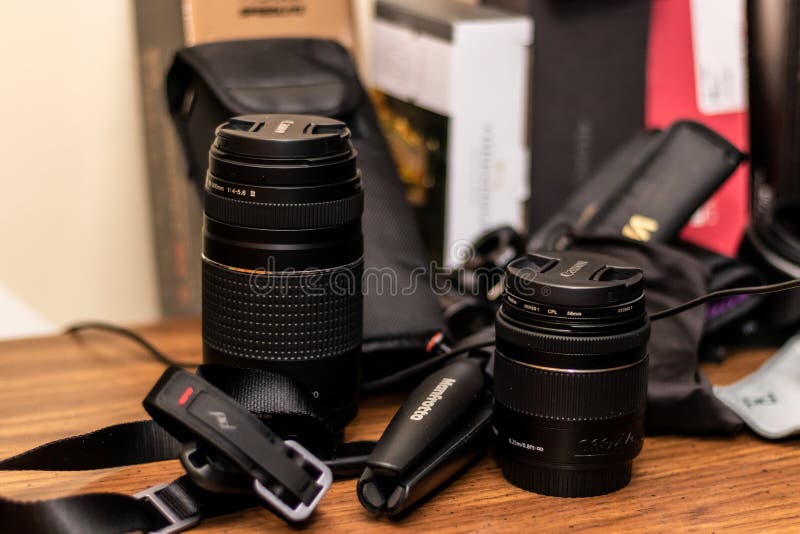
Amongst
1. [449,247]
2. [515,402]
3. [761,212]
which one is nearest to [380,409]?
[515,402]

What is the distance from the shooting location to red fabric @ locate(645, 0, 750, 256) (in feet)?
3.73

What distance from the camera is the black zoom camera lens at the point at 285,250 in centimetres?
70

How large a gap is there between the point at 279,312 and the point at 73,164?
0.48 meters

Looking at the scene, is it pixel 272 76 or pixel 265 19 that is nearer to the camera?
pixel 272 76

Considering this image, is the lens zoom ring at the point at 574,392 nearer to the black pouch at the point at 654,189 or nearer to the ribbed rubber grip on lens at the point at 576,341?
the ribbed rubber grip on lens at the point at 576,341

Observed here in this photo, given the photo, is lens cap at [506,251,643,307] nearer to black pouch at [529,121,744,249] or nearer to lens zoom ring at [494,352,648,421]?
lens zoom ring at [494,352,648,421]

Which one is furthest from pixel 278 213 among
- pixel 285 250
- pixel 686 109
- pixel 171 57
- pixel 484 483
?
pixel 686 109

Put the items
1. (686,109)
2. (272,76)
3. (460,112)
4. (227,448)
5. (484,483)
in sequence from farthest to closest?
(686,109) < (460,112) < (272,76) < (484,483) < (227,448)

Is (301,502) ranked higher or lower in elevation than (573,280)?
lower

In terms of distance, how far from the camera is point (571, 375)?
2.25 feet

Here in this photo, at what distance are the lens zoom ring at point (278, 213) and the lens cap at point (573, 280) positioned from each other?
0.13m

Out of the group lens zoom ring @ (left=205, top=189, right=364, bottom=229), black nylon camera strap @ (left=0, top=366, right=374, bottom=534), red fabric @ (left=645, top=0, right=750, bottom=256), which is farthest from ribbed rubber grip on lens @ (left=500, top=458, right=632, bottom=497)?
red fabric @ (left=645, top=0, right=750, bottom=256)

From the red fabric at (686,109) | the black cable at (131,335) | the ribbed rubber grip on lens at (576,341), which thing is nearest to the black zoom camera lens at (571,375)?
the ribbed rubber grip on lens at (576,341)

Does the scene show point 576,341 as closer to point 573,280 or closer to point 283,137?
point 573,280
